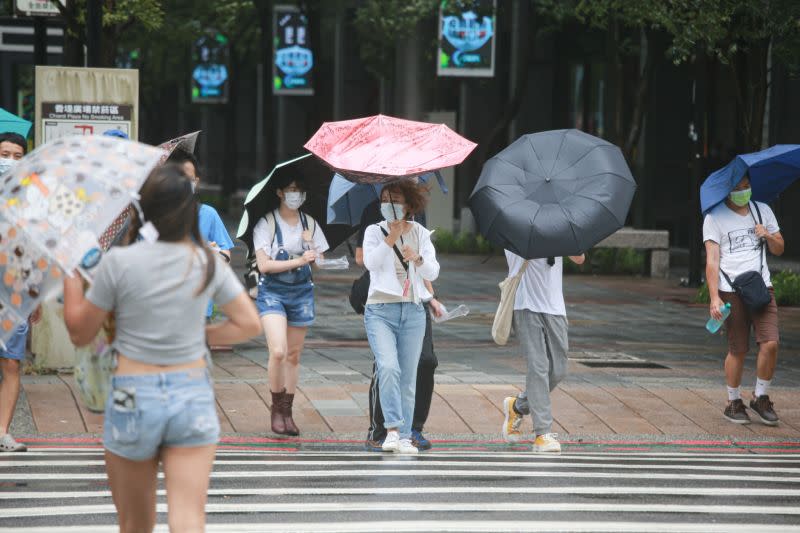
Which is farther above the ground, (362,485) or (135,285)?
(135,285)

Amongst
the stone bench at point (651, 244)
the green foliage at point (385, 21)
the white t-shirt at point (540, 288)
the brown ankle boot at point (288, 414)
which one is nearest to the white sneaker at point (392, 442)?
the brown ankle boot at point (288, 414)

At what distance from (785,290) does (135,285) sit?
15.4 meters

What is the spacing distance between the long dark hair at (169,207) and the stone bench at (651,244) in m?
19.4

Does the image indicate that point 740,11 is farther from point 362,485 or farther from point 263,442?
point 362,485

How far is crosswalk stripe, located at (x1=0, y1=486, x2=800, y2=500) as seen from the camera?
25.5 feet

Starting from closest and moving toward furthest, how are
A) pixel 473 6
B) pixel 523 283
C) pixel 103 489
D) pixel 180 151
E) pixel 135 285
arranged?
pixel 135 285, pixel 103 489, pixel 180 151, pixel 523 283, pixel 473 6

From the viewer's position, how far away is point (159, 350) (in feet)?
16.2

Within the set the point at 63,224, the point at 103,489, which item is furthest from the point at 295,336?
the point at 63,224

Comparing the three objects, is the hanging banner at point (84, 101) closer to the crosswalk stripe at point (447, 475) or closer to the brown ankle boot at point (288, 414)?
the brown ankle boot at point (288, 414)

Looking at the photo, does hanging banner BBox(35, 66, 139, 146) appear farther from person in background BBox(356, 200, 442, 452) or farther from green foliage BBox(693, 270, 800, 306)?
green foliage BBox(693, 270, 800, 306)

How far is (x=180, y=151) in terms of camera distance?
8828 mm

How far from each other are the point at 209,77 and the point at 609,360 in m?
34.1

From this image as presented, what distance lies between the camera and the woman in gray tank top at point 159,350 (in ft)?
16.1

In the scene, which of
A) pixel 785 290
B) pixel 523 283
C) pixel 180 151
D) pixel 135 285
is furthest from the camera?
pixel 785 290
